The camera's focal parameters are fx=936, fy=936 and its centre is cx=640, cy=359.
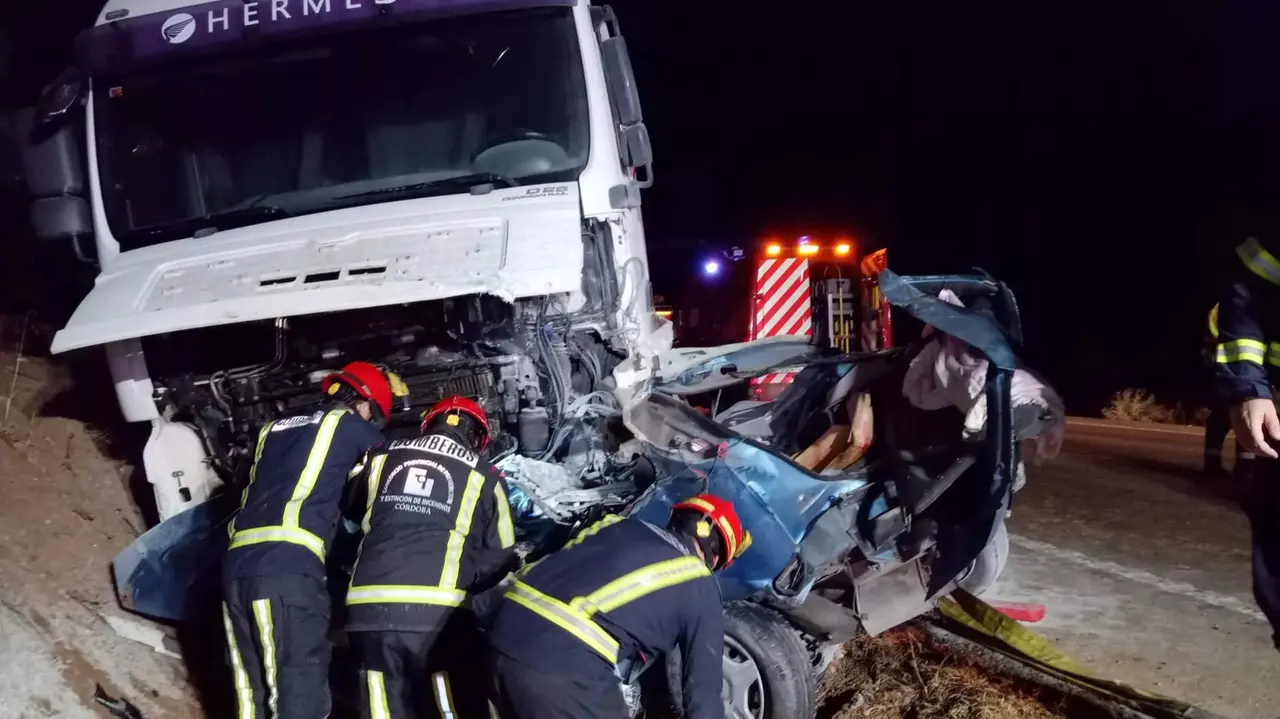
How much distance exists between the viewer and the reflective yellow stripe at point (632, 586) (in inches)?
106

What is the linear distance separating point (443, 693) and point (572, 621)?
2.64 feet

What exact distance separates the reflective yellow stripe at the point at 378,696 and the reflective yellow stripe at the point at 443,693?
163 millimetres

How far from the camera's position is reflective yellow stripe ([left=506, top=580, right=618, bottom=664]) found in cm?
267

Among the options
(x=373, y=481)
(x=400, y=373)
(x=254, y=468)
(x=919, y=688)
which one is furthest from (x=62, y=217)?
(x=919, y=688)

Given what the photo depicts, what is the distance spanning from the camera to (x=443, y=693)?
10.5 feet

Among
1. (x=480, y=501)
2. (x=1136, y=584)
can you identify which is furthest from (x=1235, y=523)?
(x=480, y=501)

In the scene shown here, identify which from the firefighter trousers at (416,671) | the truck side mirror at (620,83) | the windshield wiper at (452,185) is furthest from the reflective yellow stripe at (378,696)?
the truck side mirror at (620,83)

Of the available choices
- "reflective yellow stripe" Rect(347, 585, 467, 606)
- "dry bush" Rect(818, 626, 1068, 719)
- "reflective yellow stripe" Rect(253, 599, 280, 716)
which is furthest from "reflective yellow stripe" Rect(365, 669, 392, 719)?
"dry bush" Rect(818, 626, 1068, 719)

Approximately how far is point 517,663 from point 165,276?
217 centimetres

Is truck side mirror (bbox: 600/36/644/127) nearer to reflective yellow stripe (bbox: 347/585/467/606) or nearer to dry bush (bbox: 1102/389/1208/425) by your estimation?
reflective yellow stripe (bbox: 347/585/467/606)

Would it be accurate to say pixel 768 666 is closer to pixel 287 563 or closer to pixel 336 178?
pixel 287 563

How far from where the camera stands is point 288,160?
4.02m

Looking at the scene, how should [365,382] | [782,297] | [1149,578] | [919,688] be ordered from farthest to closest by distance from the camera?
1. [782,297]
2. [1149,578]
3. [919,688]
4. [365,382]

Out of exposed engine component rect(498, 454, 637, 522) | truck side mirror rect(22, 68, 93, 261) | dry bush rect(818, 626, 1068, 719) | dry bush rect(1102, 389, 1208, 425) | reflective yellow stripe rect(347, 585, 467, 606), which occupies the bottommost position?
dry bush rect(1102, 389, 1208, 425)
